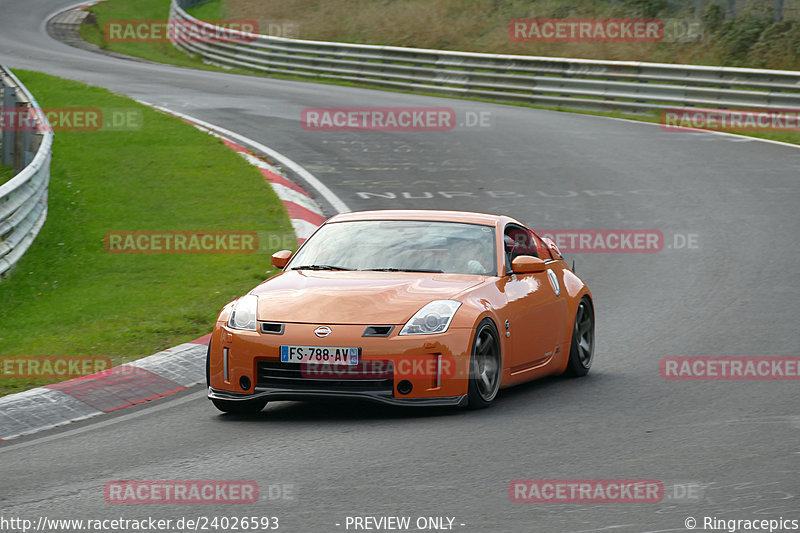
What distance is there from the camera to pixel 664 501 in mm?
5828

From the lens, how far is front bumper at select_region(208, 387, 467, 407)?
25.5ft

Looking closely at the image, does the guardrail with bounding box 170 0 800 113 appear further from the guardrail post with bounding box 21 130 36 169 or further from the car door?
the car door

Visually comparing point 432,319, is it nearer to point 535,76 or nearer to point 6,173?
point 6,173

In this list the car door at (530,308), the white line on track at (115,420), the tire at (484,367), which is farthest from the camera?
the car door at (530,308)

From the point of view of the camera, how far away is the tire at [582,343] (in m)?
9.69

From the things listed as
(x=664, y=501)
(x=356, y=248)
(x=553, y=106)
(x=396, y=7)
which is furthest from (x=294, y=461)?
(x=396, y=7)

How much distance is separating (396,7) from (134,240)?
29013 millimetres

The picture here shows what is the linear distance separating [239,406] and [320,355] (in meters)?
0.77

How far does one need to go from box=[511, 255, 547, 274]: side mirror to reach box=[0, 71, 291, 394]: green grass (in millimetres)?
2985

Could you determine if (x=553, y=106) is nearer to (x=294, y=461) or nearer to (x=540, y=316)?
(x=540, y=316)

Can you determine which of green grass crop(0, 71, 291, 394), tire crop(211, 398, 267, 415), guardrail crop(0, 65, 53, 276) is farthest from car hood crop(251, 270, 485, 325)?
guardrail crop(0, 65, 53, 276)

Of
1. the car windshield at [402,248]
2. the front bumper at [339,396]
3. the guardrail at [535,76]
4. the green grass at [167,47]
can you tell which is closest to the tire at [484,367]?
the front bumper at [339,396]

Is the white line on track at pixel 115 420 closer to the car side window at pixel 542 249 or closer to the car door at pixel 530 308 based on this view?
the car door at pixel 530 308

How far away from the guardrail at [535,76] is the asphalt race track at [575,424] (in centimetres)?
623
